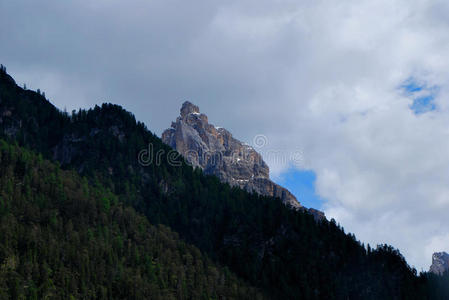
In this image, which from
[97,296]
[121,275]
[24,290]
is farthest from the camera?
[121,275]

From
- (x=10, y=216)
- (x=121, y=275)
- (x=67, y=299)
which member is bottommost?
(x=67, y=299)

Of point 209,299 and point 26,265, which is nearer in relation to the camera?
point 26,265

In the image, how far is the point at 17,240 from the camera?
17875 centimetres

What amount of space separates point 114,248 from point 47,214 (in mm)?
26106

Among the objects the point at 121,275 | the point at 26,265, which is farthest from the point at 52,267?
the point at 121,275

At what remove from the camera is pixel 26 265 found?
166m

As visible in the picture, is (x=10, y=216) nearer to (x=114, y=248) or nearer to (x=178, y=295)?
(x=114, y=248)

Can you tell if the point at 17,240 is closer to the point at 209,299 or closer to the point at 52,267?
the point at 52,267

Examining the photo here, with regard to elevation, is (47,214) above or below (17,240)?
above

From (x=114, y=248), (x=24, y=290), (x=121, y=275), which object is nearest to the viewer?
(x=24, y=290)

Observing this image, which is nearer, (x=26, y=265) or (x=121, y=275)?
(x=26, y=265)

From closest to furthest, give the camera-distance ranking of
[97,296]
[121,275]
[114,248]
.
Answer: [97,296], [121,275], [114,248]

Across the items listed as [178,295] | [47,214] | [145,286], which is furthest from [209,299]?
[47,214]

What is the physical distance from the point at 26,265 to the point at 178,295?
49.5 meters
